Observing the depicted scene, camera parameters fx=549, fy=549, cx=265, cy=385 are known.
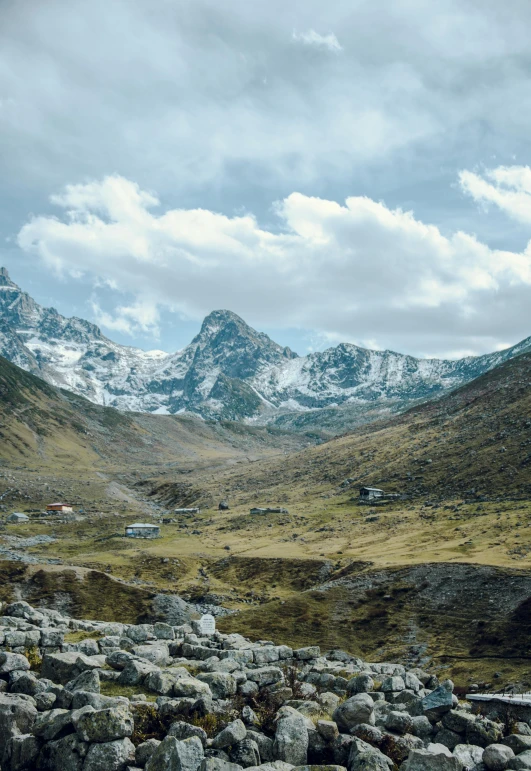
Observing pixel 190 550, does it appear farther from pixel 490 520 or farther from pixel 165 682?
pixel 165 682

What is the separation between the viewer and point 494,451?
173375 millimetres

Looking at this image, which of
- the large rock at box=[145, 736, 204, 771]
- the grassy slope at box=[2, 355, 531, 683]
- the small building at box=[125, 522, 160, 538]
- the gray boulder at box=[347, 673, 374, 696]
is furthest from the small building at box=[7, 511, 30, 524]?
the large rock at box=[145, 736, 204, 771]

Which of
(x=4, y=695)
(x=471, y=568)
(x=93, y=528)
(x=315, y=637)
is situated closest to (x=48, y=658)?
(x=4, y=695)

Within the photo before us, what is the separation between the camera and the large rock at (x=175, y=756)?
53.6 feet

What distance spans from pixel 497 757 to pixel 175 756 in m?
10.5

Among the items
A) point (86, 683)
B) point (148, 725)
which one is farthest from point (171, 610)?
point (148, 725)

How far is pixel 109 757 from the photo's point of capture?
17.2m

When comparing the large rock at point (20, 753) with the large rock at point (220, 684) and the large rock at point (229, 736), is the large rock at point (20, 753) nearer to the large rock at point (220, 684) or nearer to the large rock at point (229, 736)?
the large rock at point (229, 736)

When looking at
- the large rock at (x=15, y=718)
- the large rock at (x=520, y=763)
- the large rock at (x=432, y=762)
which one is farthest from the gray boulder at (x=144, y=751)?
the large rock at (x=520, y=763)

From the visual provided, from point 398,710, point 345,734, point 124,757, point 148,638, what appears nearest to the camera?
point 124,757

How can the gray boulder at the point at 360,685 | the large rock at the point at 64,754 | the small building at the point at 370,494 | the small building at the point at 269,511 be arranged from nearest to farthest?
the large rock at the point at 64,754
the gray boulder at the point at 360,685
the small building at the point at 370,494
the small building at the point at 269,511

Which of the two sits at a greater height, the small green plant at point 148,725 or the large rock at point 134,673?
the small green plant at point 148,725

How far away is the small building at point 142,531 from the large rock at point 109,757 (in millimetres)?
129054

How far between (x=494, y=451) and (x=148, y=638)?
527 feet
